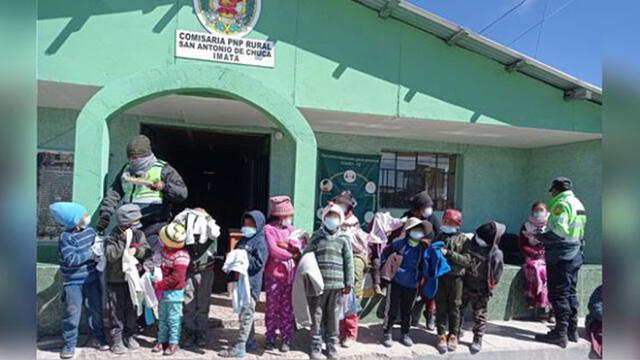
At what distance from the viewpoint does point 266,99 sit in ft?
17.0

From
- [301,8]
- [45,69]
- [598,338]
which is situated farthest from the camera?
[301,8]

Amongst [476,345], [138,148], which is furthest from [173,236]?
[476,345]

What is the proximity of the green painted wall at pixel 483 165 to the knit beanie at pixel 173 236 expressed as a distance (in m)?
2.81

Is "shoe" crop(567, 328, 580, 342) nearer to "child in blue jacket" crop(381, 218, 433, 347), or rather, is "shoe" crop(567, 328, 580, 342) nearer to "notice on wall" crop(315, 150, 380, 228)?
"child in blue jacket" crop(381, 218, 433, 347)

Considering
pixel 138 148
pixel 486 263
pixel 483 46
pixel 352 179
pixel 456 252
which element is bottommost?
pixel 486 263

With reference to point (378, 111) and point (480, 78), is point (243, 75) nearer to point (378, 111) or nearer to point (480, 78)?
point (378, 111)

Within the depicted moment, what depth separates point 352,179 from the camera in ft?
25.3

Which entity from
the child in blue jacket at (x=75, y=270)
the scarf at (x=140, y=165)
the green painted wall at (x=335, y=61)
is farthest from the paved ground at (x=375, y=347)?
the green painted wall at (x=335, y=61)

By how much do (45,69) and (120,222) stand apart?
7.00ft

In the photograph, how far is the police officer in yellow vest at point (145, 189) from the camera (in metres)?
4.56

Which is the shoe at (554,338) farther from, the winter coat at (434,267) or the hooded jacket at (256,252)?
the hooded jacket at (256,252)

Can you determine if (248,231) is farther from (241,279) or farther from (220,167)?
(220,167)

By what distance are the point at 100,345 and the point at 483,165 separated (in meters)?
7.13

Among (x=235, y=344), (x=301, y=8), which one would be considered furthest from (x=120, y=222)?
(x=301, y=8)
